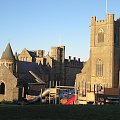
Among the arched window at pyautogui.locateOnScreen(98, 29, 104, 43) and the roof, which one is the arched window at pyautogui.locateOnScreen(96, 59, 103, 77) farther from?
the roof

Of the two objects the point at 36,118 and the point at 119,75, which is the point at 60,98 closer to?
the point at 119,75

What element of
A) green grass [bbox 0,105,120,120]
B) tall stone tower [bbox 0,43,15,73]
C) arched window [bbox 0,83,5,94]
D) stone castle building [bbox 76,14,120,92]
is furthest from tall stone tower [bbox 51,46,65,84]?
green grass [bbox 0,105,120,120]

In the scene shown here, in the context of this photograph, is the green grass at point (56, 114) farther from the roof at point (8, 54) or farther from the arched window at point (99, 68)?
the roof at point (8, 54)

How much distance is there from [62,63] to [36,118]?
92.0 meters

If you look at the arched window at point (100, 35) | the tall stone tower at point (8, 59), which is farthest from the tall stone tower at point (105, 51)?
the tall stone tower at point (8, 59)

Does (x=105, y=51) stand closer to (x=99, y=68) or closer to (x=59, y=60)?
(x=99, y=68)

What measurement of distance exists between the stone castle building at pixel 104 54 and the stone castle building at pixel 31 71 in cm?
1112

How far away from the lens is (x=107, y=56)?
238 feet

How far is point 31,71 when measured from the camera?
78625 mm

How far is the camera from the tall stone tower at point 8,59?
76.0 meters

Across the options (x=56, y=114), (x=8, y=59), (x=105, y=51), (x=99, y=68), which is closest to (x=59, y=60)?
(x=8, y=59)

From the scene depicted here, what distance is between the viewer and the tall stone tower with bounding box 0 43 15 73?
249 ft

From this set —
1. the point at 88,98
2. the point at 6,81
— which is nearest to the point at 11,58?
the point at 6,81

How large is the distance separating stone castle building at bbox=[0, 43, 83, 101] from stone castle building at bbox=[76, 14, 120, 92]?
1112 cm
